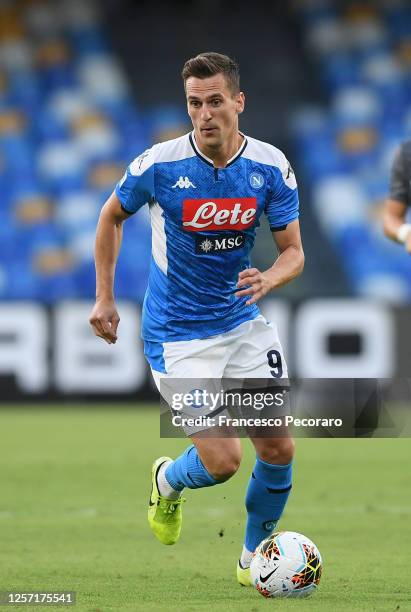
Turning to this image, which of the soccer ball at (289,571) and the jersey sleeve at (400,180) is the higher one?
the jersey sleeve at (400,180)

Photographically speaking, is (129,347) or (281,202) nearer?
(281,202)

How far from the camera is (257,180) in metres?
5.34

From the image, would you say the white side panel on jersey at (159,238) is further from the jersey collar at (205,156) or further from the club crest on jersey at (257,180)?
the club crest on jersey at (257,180)

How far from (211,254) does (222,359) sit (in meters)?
0.45

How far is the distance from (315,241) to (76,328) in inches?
178

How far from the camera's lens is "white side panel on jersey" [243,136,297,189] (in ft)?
17.6

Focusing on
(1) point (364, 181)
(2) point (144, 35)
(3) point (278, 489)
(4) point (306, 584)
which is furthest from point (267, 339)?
(2) point (144, 35)

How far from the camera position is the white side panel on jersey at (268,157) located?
5371 millimetres

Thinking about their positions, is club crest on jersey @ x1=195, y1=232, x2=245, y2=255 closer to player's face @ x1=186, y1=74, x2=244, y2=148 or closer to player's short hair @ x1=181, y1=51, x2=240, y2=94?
player's face @ x1=186, y1=74, x2=244, y2=148

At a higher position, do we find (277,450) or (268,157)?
(268,157)

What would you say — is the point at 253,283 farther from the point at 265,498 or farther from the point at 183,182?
the point at 265,498

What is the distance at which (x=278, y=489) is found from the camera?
17.8 feet

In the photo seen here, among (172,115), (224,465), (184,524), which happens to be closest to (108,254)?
(224,465)

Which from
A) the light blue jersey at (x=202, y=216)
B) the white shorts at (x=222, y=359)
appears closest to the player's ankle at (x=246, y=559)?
the white shorts at (x=222, y=359)
